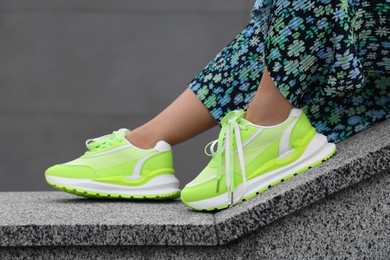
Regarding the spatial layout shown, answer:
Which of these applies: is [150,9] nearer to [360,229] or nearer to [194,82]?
[194,82]

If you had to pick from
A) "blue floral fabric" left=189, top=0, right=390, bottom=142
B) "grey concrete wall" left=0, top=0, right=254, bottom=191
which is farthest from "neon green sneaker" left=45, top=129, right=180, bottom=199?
"grey concrete wall" left=0, top=0, right=254, bottom=191

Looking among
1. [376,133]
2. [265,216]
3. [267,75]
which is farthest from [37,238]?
[376,133]

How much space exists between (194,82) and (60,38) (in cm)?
200

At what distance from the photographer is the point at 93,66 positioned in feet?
10.9

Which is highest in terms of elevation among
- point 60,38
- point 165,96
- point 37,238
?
point 37,238

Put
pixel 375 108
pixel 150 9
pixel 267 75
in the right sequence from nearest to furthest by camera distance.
A: pixel 267 75 → pixel 375 108 → pixel 150 9

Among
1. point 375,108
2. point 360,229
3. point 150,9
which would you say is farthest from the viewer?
point 150,9

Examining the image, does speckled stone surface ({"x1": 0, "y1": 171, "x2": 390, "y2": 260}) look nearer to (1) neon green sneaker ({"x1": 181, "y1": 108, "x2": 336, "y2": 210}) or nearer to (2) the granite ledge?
(2) the granite ledge

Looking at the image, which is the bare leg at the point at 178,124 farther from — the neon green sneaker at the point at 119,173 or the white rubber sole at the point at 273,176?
the white rubber sole at the point at 273,176

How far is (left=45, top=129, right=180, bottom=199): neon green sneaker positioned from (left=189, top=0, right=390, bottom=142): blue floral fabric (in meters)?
0.17

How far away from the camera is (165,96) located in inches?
129

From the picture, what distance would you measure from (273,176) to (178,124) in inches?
12.6

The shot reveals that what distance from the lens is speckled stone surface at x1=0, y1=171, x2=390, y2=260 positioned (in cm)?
109

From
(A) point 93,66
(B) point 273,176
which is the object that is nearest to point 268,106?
(B) point 273,176
